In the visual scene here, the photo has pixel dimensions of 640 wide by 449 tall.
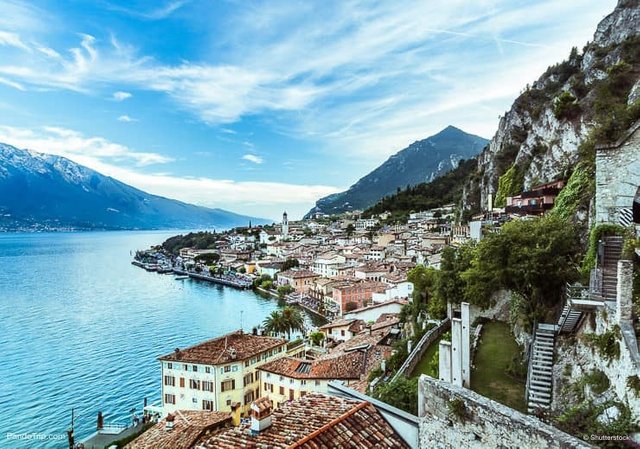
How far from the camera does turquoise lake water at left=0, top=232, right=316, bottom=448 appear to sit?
26344 millimetres

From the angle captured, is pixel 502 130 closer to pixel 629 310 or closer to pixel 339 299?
pixel 339 299

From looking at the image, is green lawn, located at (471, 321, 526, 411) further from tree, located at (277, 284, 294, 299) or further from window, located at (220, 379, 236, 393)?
tree, located at (277, 284, 294, 299)

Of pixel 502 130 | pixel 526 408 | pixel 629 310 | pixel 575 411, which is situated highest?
pixel 502 130

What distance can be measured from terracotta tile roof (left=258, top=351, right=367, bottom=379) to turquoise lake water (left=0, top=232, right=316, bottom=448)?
31.6 feet

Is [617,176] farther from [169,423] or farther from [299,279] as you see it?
[299,279]

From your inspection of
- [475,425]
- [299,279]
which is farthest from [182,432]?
[299,279]

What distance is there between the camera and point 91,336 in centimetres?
4200

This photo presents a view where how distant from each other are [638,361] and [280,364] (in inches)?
834

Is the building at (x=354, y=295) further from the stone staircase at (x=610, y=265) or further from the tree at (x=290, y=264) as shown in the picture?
the stone staircase at (x=610, y=265)

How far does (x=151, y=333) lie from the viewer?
4328 cm

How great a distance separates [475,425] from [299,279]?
6258 cm

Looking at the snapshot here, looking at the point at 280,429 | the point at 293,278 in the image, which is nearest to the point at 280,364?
the point at 280,429

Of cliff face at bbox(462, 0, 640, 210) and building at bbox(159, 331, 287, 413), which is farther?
cliff face at bbox(462, 0, 640, 210)

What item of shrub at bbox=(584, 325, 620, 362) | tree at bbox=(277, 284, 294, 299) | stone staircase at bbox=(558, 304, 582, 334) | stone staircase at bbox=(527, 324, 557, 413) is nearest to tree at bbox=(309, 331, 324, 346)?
tree at bbox=(277, 284, 294, 299)
